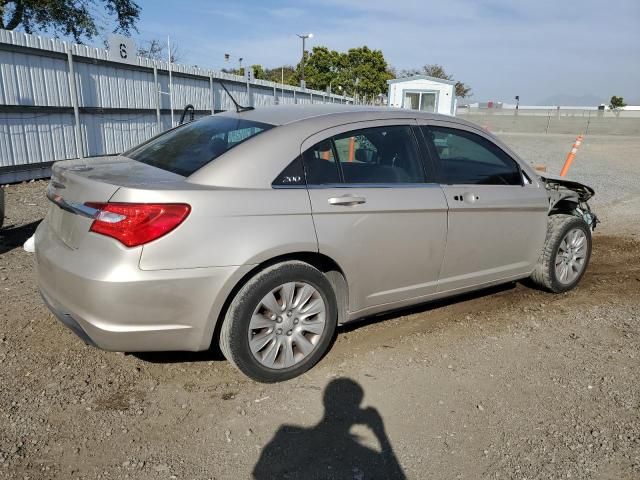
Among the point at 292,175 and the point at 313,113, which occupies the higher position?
the point at 313,113

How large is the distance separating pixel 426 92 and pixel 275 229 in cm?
2007

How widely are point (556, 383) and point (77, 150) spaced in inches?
409

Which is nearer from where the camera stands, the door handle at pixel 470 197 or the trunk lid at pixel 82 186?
the trunk lid at pixel 82 186

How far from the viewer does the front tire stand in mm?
3035

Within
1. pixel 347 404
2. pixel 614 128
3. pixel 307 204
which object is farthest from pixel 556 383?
pixel 614 128

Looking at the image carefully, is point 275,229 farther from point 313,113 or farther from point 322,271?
point 313,113

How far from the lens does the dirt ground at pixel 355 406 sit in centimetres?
258

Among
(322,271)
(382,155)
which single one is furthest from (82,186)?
(382,155)

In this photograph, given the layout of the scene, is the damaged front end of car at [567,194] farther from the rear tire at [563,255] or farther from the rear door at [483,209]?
the rear door at [483,209]

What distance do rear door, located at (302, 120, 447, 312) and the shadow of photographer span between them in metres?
0.82

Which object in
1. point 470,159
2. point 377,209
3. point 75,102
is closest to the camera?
point 377,209

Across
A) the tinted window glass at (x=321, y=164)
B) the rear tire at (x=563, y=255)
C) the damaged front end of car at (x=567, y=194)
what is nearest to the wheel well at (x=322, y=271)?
the tinted window glass at (x=321, y=164)

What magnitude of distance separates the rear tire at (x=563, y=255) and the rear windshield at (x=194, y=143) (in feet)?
9.58

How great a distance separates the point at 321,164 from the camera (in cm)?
338
